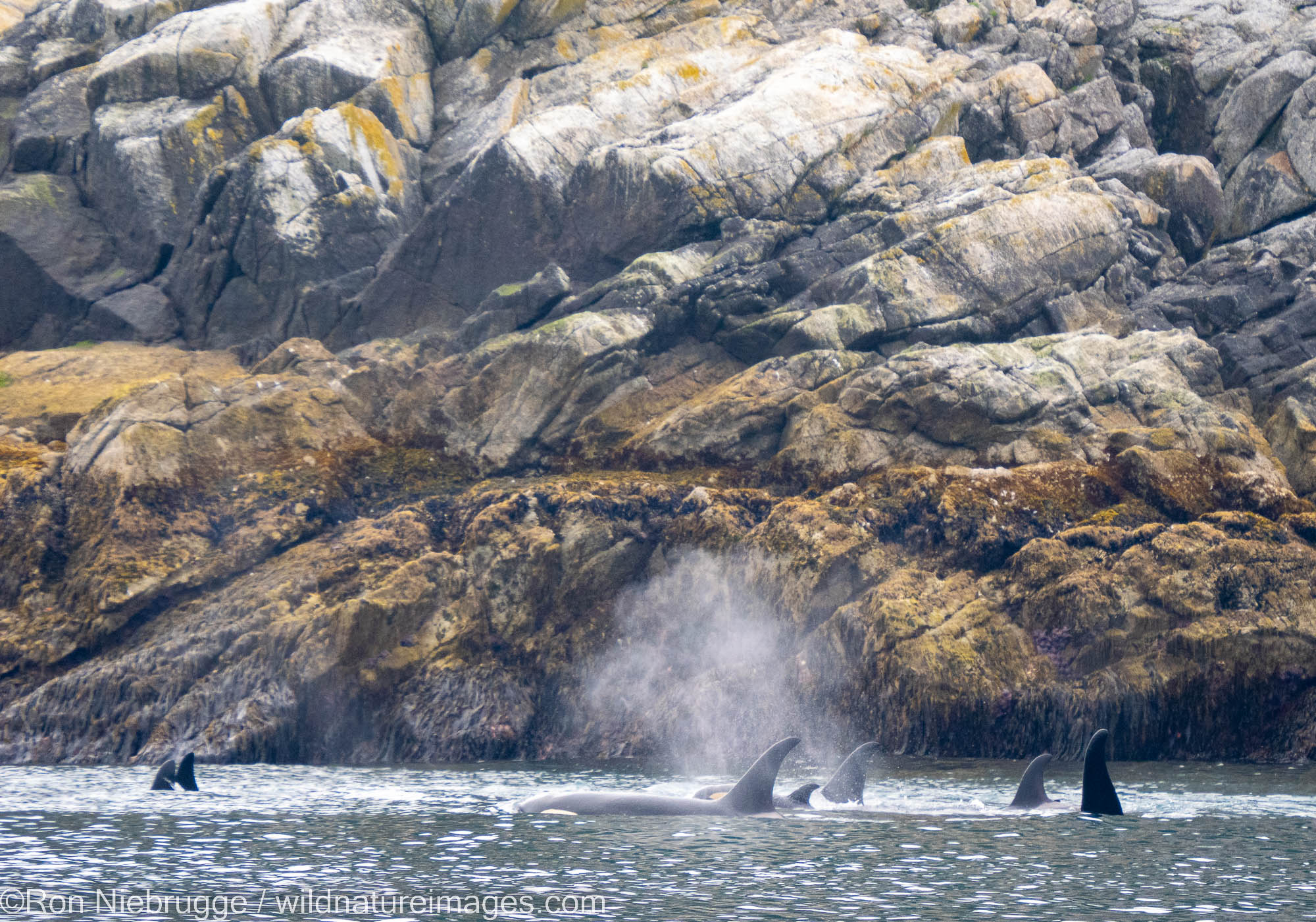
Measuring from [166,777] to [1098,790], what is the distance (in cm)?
2087

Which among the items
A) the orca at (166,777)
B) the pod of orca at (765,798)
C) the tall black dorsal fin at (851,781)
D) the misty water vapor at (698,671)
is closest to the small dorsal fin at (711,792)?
the pod of orca at (765,798)

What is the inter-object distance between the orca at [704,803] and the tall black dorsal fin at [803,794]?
0.60 meters

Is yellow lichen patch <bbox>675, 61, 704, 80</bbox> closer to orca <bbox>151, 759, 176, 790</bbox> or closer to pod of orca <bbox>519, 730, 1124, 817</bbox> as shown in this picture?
orca <bbox>151, 759, 176, 790</bbox>

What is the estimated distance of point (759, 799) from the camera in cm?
2534

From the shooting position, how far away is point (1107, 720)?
34.5 meters

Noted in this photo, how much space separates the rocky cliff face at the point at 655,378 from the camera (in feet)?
123

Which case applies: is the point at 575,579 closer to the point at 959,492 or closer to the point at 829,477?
the point at 829,477

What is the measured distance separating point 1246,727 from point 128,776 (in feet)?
96.4

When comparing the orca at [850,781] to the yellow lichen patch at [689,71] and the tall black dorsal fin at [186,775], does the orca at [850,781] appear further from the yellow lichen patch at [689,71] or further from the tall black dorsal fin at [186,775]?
the yellow lichen patch at [689,71]

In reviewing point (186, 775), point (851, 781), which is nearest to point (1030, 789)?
point (851, 781)

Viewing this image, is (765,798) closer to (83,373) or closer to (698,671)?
(698,671)

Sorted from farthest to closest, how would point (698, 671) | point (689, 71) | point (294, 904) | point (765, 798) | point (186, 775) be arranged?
point (689, 71) < point (698, 671) < point (186, 775) < point (765, 798) < point (294, 904)

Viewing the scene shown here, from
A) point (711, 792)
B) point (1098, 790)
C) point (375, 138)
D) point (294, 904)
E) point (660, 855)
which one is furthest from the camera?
point (375, 138)

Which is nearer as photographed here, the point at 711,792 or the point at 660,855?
the point at 660,855
